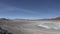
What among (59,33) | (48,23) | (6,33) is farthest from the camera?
(48,23)

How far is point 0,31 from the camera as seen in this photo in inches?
472

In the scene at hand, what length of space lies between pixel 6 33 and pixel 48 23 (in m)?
17.5

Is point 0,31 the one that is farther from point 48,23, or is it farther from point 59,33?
point 48,23

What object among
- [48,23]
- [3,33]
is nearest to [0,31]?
[3,33]

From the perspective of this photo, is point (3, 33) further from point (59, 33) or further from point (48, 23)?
point (48, 23)

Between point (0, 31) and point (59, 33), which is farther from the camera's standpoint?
point (59, 33)

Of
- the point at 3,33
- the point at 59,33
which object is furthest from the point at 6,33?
the point at 59,33

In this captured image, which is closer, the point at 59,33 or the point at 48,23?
the point at 59,33

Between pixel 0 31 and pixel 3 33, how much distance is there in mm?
421

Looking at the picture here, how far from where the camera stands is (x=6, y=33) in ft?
38.1

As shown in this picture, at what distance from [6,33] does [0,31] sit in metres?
0.72

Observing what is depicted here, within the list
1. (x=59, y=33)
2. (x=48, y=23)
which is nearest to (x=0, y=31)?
(x=59, y=33)

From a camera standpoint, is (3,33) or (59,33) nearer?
(3,33)

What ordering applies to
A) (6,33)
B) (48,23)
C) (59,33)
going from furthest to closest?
(48,23) < (59,33) < (6,33)
